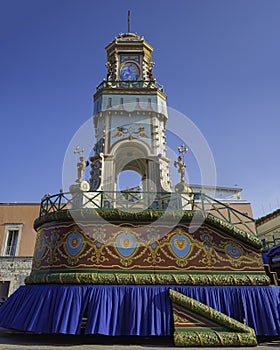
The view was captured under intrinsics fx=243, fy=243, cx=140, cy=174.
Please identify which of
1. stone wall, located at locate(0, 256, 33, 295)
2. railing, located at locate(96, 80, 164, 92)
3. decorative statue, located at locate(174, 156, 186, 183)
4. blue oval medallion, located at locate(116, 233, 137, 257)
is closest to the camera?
blue oval medallion, located at locate(116, 233, 137, 257)

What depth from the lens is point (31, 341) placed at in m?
6.88

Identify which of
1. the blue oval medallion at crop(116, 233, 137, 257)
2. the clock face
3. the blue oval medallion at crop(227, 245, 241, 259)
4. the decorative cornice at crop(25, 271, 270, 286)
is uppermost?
the clock face

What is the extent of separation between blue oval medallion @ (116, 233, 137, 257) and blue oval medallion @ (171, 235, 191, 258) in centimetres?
134

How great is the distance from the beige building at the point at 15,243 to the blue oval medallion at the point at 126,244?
12.5 meters

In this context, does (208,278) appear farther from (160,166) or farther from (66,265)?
(160,166)

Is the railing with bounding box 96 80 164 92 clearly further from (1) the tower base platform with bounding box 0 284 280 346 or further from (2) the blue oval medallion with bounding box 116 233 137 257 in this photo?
(1) the tower base platform with bounding box 0 284 280 346

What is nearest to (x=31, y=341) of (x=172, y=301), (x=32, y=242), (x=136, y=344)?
(x=136, y=344)

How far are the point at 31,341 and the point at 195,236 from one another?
582cm

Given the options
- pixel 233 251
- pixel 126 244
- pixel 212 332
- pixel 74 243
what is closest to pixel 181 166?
pixel 233 251

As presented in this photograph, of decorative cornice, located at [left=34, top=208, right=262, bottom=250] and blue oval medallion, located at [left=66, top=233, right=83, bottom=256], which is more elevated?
decorative cornice, located at [left=34, top=208, right=262, bottom=250]

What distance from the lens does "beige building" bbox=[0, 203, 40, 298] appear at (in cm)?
1734

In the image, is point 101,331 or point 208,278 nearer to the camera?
point 101,331

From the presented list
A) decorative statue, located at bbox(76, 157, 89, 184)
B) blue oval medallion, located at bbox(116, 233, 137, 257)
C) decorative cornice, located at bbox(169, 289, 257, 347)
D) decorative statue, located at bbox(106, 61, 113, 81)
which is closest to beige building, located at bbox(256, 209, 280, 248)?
decorative cornice, located at bbox(169, 289, 257, 347)

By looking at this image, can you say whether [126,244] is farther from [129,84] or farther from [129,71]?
[129,71]
